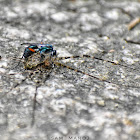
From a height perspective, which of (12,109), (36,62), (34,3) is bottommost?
(12,109)

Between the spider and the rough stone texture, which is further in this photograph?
the spider

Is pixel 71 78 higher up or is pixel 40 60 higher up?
pixel 40 60

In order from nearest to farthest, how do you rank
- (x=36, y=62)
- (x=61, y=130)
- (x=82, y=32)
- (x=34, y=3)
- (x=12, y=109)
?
1. (x=61, y=130)
2. (x=12, y=109)
3. (x=36, y=62)
4. (x=82, y=32)
5. (x=34, y=3)

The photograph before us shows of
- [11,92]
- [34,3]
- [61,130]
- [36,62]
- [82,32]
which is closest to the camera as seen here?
[61,130]

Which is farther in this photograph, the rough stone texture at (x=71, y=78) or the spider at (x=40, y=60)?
the spider at (x=40, y=60)

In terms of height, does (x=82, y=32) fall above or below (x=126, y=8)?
below

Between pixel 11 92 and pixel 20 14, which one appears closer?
pixel 11 92

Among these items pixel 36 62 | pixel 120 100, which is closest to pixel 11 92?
pixel 36 62

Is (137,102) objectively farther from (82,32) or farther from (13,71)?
(82,32)
